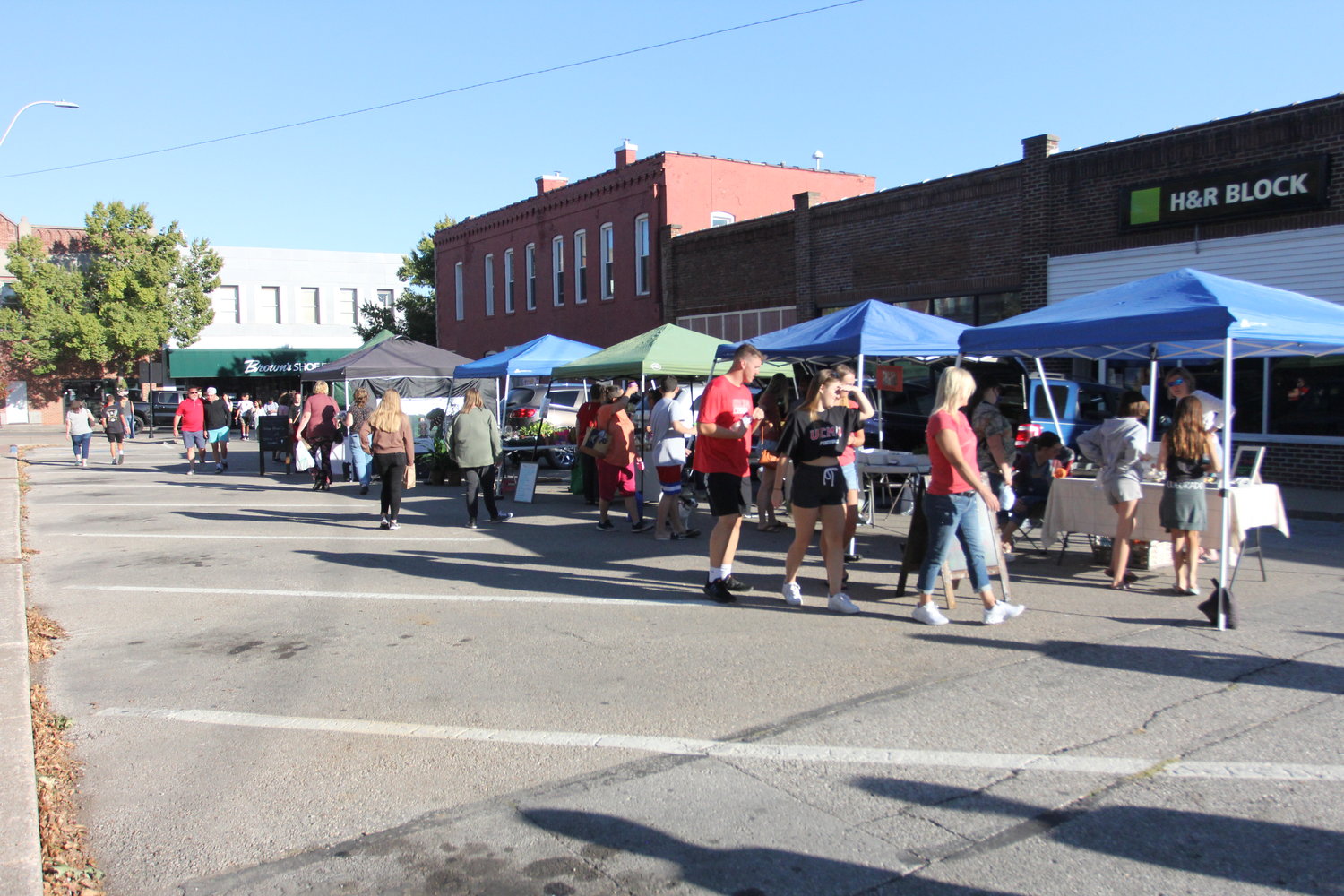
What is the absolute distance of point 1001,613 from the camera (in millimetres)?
6695

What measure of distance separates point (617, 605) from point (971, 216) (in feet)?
45.6

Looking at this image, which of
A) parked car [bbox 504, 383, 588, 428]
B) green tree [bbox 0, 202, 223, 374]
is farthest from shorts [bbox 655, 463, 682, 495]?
green tree [bbox 0, 202, 223, 374]

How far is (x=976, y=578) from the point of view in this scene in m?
6.62

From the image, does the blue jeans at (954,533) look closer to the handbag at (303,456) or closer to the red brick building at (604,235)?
the handbag at (303,456)

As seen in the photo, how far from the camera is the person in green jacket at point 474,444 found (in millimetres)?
11406

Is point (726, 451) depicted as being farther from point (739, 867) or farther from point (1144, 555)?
point (739, 867)

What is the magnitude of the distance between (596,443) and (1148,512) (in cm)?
632

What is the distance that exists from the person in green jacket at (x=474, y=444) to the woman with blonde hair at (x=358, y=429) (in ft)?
10.9

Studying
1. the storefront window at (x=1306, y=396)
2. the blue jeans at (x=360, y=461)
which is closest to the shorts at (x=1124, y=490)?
the storefront window at (x=1306, y=396)

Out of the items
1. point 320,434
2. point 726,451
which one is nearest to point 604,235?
point 320,434

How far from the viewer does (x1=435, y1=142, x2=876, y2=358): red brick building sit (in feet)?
90.1

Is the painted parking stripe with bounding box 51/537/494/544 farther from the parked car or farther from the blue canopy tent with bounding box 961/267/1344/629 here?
the parked car

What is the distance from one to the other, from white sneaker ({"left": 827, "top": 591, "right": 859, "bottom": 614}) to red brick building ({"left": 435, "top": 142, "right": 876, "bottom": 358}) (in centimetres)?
1956

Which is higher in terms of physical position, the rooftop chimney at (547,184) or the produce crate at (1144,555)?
the rooftop chimney at (547,184)
